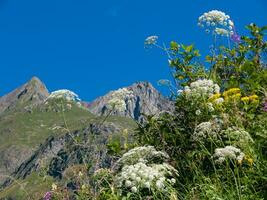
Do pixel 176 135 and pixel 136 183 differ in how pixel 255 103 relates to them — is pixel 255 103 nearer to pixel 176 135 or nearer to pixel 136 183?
pixel 176 135

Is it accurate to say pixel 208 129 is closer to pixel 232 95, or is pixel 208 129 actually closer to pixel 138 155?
pixel 138 155

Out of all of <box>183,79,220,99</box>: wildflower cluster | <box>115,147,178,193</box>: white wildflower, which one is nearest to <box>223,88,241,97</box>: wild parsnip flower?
<box>183,79,220,99</box>: wildflower cluster

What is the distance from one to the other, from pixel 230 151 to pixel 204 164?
1.93 metres

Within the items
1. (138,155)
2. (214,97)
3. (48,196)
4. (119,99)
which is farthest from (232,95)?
(48,196)

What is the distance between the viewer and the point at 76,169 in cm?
947

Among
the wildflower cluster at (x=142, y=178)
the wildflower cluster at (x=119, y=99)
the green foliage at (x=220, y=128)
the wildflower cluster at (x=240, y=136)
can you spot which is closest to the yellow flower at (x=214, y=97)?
the green foliage at (x=220, y=128)

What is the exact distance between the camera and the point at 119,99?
9.66 meters

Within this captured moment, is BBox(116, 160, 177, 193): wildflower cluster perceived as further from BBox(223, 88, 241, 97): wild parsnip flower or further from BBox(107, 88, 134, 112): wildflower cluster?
BBox(107, 88, 134, 112): wildflower cluster

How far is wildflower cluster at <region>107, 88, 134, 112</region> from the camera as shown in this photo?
370 inches

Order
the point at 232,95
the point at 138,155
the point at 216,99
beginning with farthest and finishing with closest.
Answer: the point at 232,95 → the point at 216,99 → the point at 138,155

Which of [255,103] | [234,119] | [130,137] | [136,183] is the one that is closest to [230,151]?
[136,183]

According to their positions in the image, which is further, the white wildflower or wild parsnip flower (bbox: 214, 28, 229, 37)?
wild parsnip flower (bbox: 214, 28, 229, 37)

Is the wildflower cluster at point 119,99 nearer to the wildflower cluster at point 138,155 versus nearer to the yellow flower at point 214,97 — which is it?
the yellow flower at point 214,97

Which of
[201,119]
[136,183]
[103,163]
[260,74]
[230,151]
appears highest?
[260,74]
